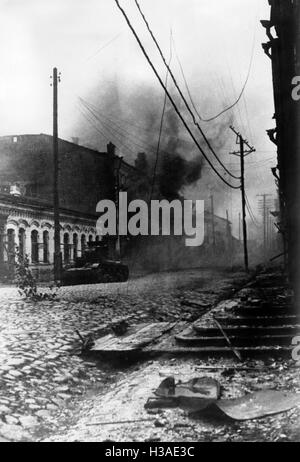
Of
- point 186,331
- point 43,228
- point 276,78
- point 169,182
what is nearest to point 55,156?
point 43,228

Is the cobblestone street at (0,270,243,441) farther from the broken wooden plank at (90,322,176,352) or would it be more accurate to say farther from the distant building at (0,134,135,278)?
the distant building at (0,134,135,278)

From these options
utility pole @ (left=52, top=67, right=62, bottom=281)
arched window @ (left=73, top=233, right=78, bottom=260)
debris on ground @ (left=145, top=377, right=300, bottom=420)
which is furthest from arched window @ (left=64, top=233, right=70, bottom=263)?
debris on ground @ (left=145, top=377, right=300, bottom=420)

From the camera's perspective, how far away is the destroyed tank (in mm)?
20141

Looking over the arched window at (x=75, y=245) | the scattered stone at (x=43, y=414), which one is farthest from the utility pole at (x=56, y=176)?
the scattered stone at (x=43, y=414)

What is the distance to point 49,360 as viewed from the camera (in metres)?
6.29

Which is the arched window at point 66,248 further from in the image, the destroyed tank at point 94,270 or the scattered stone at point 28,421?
the scattered stone at point 28,421

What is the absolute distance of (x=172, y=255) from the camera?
39688mm

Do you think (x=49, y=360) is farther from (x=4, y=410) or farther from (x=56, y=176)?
(x=56, y=176)

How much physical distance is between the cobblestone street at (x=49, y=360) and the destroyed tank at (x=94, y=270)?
7.48 m

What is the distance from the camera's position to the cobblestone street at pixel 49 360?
14.6ft

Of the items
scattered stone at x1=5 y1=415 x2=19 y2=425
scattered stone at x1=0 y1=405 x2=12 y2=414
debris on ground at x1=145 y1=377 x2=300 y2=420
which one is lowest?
scattered stone at x1=5 y1=415 x2=19 y2=425

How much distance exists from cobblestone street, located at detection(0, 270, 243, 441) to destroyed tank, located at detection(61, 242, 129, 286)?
748 cm
